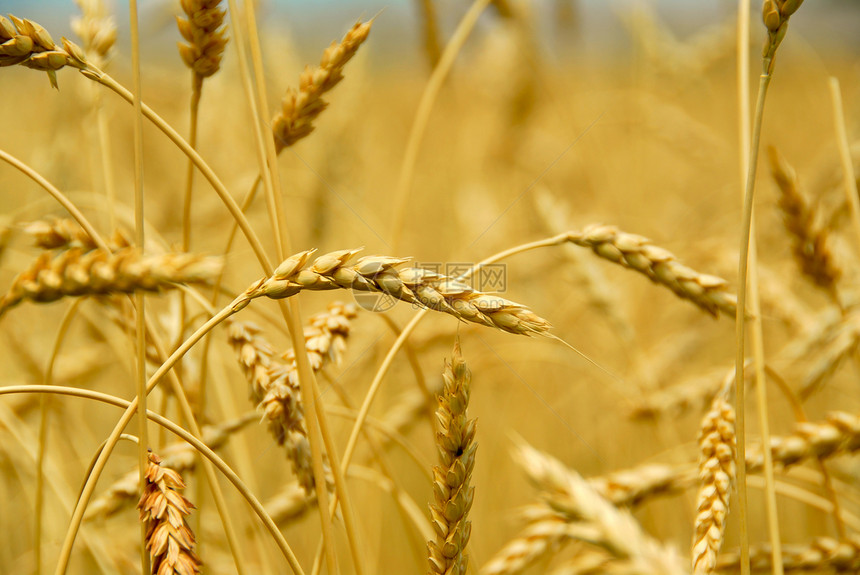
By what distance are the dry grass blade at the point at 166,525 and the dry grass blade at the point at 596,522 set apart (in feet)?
0.86

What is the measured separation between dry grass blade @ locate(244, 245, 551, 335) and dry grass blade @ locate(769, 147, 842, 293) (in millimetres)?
516

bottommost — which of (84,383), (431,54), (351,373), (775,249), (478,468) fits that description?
(478,468)

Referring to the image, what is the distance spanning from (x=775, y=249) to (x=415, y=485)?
123 centimetres

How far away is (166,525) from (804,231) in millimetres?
782

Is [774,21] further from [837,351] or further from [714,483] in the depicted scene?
[837,351]

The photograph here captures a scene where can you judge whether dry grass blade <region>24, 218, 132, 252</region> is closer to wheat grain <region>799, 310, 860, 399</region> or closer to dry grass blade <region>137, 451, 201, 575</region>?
dry grass blade <region>137, 451, 201, 575</region>

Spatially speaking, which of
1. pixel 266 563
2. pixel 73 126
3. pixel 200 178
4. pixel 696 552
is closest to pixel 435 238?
pixel 200 178

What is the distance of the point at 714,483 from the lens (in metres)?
0.49

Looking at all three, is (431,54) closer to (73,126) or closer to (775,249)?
(73,126)

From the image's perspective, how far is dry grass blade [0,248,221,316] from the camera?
29 cm

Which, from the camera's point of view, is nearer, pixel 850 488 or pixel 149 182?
pixel 850 488

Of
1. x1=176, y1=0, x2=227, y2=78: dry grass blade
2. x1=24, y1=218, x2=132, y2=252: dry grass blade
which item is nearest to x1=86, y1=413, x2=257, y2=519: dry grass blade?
x1=24, y1=218, x2=132, y2=252: dry grass blade

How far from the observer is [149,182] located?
1860mm

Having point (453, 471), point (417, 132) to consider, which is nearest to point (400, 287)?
point (453, 471)
